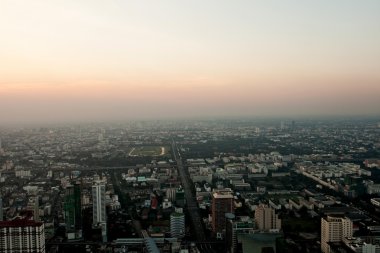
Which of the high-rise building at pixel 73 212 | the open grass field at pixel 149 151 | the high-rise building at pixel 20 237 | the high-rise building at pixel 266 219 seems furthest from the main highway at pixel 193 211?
the high-rise building at pixel 20 237

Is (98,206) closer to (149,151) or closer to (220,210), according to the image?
(220,210)

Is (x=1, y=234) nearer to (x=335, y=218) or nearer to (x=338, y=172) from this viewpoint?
(x=335, y=218)

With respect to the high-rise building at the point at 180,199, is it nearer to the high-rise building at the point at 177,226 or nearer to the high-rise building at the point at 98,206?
the high-rise building at the point at 177,226

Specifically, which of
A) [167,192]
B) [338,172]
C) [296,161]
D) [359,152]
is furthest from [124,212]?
[359,152]

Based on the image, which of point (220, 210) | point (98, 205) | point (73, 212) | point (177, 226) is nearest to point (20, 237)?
point (73, 212)

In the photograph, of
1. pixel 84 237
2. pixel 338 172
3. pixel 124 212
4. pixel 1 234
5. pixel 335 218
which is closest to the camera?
pixel 1 234

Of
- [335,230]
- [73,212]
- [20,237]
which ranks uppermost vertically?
[20,237]

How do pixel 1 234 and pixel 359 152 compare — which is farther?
pixel 359 152
